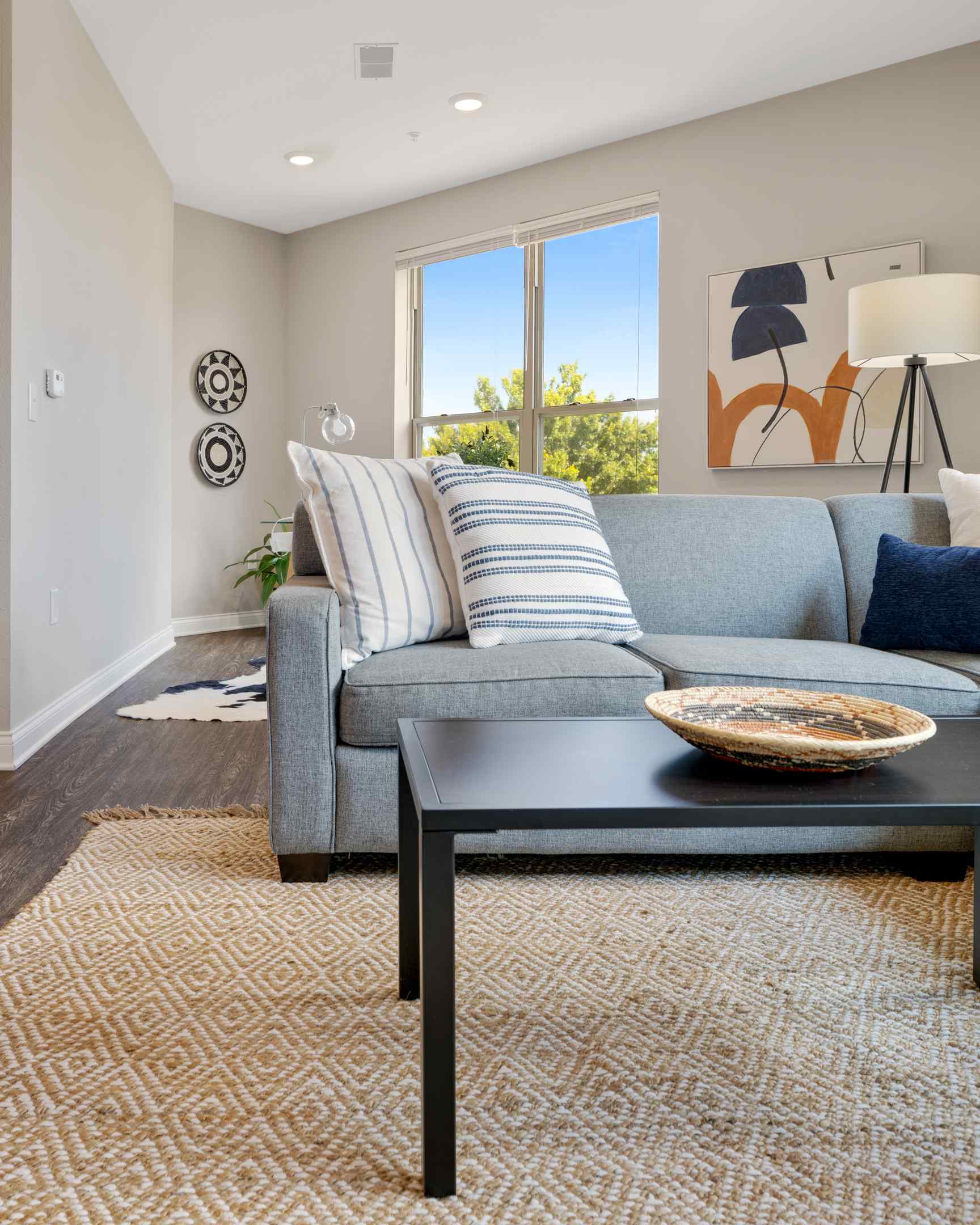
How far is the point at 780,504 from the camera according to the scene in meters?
2.70

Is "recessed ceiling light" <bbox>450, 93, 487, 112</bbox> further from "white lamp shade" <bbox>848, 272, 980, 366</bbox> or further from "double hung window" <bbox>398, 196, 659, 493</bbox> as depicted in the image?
"white lamp shade" <bbox>848, 272, 980, 366</bbox>

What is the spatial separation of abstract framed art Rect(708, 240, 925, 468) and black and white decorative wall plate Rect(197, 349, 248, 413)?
10.3ft

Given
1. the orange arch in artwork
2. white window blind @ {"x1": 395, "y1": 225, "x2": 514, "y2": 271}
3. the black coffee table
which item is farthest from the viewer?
white window blind @ {"x1": 395, "y1": 225, "x2": 514, "y2": 271}

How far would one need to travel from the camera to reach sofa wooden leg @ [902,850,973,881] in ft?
6.34

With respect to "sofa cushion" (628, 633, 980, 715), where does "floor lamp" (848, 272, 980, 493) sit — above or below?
above

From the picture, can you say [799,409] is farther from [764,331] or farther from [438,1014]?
[438,1014]

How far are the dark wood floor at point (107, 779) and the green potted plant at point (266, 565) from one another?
7.04 feet

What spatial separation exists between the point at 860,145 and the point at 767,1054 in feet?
13.2

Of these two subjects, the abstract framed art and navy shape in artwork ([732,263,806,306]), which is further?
navy shape in artwork ([732,263,806,306])

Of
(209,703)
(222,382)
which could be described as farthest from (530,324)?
(209,703)

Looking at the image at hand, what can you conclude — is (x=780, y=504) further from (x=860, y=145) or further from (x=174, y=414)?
(x=174, y=414)

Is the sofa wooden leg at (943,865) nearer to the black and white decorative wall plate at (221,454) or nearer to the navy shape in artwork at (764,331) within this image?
the navy shape in artwork at (764,331)

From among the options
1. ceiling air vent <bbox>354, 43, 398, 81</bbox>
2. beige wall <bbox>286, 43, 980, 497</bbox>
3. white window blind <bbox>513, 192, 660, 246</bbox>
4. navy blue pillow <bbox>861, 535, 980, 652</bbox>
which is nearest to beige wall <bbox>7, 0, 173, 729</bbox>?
ceiling air vent <bbox>354, 43, 398, 81</bbox>

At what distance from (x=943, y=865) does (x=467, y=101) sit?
3921mm
